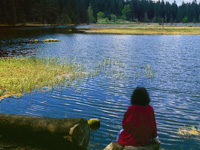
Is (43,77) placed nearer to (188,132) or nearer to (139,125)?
(188,132)

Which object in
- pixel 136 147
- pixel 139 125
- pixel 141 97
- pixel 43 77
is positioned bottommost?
pixel 43 77

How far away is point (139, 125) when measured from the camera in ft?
17.1

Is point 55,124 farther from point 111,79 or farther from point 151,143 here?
point 111,79

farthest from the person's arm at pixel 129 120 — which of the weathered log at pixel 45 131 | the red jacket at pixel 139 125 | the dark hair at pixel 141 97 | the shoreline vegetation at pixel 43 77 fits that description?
the shoreline vegetation at pixel 43 77

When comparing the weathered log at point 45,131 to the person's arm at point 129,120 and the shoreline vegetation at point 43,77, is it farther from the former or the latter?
the shoreline vegetation at point 43,77

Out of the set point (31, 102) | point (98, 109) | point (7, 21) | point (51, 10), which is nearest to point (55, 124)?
point (98, 109)

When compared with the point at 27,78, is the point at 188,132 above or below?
below

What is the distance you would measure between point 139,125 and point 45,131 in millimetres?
2632

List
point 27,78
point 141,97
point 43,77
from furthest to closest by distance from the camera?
point 43,77 → point 27,78 → point 141,97

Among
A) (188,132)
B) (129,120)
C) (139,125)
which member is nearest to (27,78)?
(188,132)

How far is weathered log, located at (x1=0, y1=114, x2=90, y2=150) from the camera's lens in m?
6.16

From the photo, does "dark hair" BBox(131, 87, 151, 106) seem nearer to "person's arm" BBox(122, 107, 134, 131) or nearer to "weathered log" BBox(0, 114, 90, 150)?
"person's arm" BBox(122, 107, 134, 131)

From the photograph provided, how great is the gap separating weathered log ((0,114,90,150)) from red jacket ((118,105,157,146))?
57.3 inches

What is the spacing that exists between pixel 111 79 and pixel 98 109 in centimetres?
691
